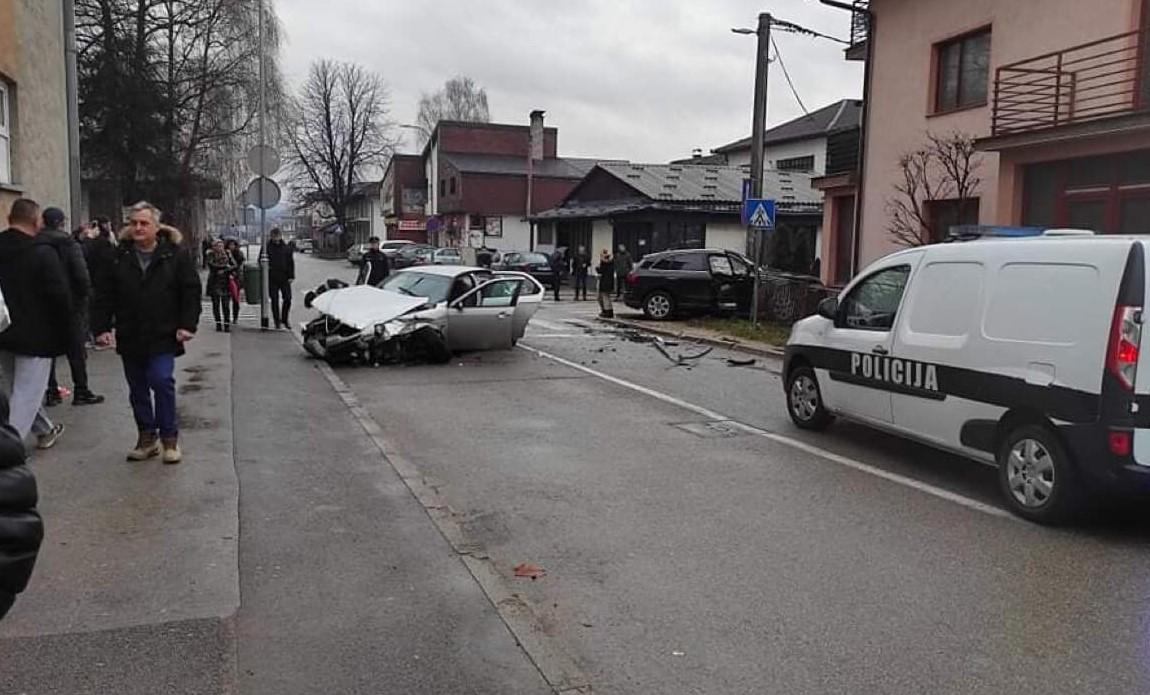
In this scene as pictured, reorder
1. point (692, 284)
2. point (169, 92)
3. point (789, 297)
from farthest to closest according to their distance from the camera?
point (169, 92) < point (692, 284) < point (789, 297)

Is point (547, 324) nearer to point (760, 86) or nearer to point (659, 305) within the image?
point (659, 305)

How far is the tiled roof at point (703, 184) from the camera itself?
3475 centimetres

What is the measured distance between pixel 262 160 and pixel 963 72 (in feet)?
41.7

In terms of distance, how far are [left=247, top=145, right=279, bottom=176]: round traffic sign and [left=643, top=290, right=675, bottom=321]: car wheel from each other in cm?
866

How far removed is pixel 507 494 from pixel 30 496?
14.7 ft

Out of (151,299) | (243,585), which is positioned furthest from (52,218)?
(243,585)

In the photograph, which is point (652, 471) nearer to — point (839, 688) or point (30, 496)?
point (839, 688)

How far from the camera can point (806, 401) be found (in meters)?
8.82

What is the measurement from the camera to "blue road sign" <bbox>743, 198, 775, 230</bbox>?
18.0m

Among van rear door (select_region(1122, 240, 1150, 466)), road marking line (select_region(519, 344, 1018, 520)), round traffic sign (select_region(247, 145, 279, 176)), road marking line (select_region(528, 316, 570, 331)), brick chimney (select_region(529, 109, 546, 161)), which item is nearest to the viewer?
van rear door (select_region(1122, 240, 1150, 466))

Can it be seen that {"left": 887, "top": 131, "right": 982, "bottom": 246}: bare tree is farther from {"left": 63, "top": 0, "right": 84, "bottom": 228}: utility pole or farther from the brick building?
the brick building

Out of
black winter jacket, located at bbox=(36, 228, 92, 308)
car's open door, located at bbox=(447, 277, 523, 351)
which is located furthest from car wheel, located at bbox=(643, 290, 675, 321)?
black winter jacket, located at bbox=(36, 228, 92, 308)

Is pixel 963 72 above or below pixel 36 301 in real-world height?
above

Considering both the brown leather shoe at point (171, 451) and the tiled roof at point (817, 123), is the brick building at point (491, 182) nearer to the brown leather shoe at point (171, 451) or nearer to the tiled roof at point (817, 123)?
the tiled roof at point (817, 123)
